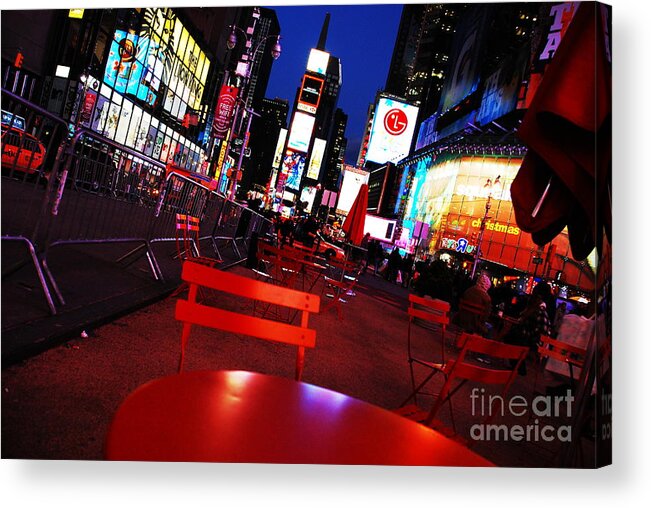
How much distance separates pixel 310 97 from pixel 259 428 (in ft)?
210

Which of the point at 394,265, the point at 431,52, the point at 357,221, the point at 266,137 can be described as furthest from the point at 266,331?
the point at 266,137

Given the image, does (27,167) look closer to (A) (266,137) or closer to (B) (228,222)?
(B) (228,222)

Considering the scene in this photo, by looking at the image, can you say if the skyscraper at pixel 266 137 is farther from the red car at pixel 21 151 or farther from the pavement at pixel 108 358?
the red car at pixel 21 151

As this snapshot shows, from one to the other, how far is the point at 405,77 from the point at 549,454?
14684 centimetres

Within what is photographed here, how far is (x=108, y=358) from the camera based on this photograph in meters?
3.88

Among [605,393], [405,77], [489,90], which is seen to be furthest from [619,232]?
[405,77]

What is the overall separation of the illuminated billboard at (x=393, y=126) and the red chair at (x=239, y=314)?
48028 millimetres

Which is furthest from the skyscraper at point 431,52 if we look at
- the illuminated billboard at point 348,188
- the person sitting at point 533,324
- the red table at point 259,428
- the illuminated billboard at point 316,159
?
the red table at point 259,428

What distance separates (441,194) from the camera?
40750 millimetres

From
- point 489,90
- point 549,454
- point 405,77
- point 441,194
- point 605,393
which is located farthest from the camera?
point 405,77

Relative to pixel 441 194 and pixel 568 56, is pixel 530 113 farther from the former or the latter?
pixel 441 194

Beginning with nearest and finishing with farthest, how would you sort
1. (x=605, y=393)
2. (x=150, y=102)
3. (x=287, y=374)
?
(x=605, y=393) → (x=287, y=374) → (x=150, y=102)

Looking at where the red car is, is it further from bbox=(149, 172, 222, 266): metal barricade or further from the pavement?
bbox=(149, 172, 222, 266): metal barricade

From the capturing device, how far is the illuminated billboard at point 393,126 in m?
50.0
